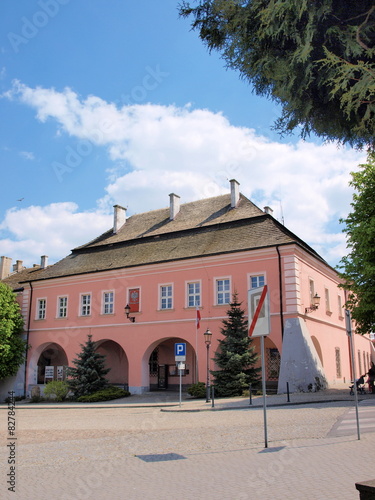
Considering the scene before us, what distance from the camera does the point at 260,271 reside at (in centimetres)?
2573

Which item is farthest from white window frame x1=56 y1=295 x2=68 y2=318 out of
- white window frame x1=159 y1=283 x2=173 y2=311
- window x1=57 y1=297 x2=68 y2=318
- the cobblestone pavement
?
the cobblestone pavement

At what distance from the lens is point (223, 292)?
2681cm

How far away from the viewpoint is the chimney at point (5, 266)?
157ft

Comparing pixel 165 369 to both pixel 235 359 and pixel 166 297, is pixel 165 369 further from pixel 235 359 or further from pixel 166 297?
pixel 235 359

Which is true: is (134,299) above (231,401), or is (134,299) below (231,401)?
above

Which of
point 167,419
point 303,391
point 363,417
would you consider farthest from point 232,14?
point 303,391

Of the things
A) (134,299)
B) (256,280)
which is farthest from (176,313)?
(256,280)

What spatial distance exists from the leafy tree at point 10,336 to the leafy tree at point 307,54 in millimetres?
29565

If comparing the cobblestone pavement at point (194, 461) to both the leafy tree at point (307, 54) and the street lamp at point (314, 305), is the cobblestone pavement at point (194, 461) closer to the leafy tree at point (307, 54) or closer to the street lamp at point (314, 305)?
the leafy tree at point (307, 54)

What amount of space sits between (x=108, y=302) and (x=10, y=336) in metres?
7.57

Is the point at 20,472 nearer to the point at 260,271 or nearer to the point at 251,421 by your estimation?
the point at 251,421

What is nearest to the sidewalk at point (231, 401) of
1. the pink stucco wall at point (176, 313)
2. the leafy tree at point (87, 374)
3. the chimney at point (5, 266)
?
the leafy tree at point (87, 374)

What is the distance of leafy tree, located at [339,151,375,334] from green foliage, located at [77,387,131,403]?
13123mm

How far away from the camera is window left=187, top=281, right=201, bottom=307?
2753 cm
